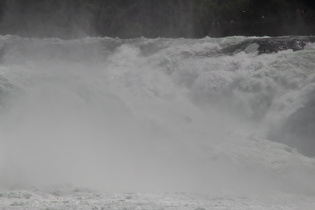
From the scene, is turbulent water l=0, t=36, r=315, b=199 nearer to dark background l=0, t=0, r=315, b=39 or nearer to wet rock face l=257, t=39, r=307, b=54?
wet rock face l=257, t=39, r=307, b=54

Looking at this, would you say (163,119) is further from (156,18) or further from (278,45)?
(156,18)

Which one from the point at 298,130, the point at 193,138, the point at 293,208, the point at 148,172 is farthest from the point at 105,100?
the point at 293,208

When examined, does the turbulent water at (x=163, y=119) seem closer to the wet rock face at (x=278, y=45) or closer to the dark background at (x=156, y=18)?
the wet rock face at (x=278, y=45)

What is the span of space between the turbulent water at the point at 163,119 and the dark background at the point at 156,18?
30.3 ft

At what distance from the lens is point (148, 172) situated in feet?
38.4

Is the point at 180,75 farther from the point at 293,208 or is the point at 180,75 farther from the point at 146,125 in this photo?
the point at 293,208

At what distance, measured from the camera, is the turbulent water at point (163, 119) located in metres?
11.4

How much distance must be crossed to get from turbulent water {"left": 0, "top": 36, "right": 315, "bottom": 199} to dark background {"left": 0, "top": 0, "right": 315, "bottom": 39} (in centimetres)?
925

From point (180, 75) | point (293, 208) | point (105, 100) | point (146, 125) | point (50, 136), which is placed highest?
point (180, 75)

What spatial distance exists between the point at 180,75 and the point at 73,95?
491 cm

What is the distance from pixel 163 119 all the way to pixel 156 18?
57.7 ft

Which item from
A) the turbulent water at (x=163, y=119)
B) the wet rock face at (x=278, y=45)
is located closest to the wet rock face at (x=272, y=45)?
the wet rock face at (x=278, y=45)

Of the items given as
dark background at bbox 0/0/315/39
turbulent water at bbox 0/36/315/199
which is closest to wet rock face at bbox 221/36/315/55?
turbulent water at bbox 0/36/315/199

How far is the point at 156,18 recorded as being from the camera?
31703mm
